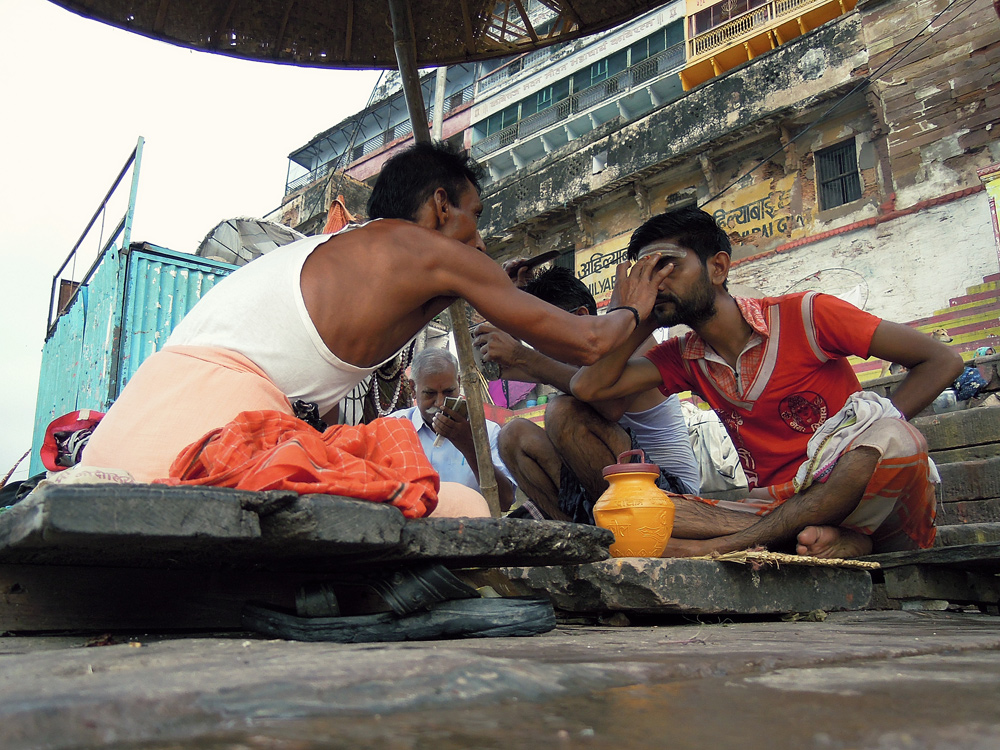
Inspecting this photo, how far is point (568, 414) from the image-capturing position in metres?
3.18

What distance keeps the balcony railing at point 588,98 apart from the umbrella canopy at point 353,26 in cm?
1861

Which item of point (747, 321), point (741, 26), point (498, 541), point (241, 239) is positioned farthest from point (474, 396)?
point (741, 26)

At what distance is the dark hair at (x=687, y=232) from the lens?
10.0ft

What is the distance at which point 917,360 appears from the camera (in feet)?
9.11

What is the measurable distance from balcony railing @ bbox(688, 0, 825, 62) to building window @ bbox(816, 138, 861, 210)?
5966 mm

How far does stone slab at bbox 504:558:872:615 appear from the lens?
6.44ft

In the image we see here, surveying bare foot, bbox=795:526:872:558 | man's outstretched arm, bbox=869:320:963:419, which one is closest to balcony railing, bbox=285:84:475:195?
man's outstretched arm, bbox=869:320:963:419

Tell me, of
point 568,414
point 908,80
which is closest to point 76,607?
point 568,414

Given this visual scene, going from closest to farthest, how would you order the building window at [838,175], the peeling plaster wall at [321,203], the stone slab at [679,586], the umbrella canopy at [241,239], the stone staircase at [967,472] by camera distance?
the stone slab at [679,586], the stone staircase at [967,472], the umbrella canopy at [241,239], the building window at [838,175], the peeling plaster wall at [321,203]

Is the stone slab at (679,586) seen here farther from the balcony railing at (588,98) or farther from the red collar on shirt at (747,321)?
the balcony railing at (588,98)

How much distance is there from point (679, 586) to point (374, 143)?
30000 millimetres

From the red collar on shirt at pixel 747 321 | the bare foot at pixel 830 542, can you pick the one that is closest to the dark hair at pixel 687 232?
the red collar on shirt at pixel 747 321

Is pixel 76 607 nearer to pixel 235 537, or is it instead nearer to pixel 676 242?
pixel 235 537

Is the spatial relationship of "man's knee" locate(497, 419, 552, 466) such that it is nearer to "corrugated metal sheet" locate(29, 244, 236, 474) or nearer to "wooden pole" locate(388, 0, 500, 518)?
"wooden pole" locate(388, 0, 500, 518)
